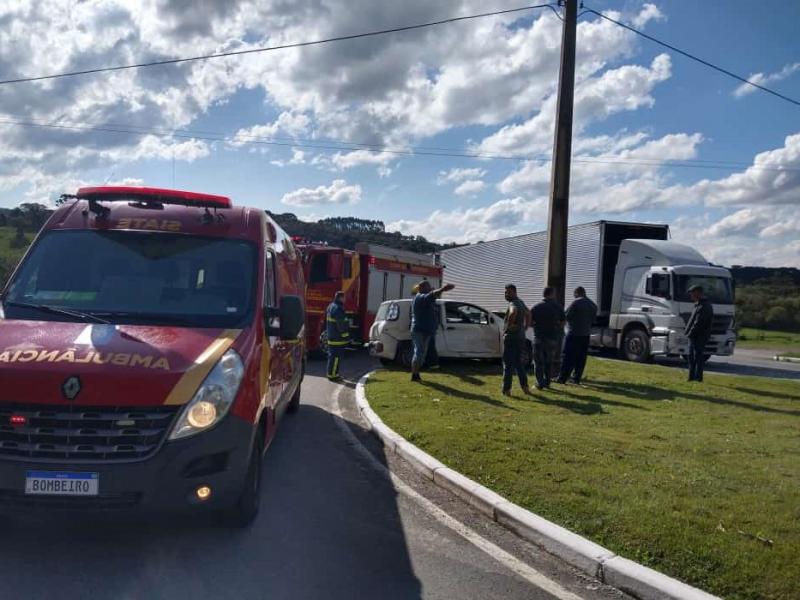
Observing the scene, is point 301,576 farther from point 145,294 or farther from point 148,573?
point 145,294

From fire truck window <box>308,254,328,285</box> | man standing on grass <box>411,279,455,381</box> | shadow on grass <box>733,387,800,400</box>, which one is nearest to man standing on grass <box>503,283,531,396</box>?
man standing on grass <box>411,279,455,381</box>

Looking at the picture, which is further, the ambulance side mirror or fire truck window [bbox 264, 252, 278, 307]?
fire truck window [bbox 264, 252, 278, 307]

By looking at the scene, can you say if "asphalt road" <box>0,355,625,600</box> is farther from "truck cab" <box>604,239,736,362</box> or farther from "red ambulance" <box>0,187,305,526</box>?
"truck cab" <box>604,239,736,362</box>

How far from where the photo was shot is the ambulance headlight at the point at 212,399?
3.96 m

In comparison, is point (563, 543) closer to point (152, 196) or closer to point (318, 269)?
point (152, 196)

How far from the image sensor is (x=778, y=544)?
4418 millimetres

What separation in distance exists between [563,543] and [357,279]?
14463mm

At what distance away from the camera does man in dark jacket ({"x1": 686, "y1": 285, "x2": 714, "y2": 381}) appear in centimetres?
1273

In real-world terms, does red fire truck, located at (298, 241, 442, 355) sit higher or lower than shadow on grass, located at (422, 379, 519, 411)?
higher

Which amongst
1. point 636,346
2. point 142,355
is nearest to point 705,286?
point 636,346

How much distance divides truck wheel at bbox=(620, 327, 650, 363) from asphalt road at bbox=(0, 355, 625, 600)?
1386 centimetres

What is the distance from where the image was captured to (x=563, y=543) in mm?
4570

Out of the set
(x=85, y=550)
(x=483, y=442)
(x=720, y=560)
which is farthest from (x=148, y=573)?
(x=483, y=442)

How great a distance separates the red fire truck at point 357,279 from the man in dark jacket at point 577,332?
6.33 meters
